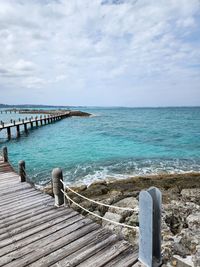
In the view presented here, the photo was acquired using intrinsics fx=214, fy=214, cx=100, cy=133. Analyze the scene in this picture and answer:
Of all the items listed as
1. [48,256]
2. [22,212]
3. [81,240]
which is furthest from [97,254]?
[22,212]

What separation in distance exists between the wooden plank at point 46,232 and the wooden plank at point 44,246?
126mm

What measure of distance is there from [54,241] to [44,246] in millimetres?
219

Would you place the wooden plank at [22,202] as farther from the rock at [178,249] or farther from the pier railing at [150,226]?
the pier railing at [150,226]

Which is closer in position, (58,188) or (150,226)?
(150,226)

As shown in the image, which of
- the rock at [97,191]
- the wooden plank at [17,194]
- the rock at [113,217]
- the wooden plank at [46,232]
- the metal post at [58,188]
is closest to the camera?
the wooden plank at [46,232]

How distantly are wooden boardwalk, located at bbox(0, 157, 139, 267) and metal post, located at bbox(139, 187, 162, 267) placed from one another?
0.31m

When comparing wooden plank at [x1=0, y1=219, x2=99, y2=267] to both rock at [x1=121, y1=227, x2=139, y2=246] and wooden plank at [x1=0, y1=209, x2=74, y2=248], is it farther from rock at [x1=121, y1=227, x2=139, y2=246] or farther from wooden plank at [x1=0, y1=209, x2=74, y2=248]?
rock at [x1=121, y1=227, x2=139, y2=246]

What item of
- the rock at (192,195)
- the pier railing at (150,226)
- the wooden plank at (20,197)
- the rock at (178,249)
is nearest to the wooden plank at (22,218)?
the wooden plank at (20,197)

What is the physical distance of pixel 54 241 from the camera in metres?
4.28

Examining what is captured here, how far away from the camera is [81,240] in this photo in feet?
14.0

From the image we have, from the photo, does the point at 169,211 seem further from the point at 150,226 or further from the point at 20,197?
the point at 20,197

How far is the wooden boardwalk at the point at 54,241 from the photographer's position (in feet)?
12.1

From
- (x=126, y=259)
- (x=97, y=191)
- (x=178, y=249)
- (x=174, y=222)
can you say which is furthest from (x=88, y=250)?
(x=97, y=191)

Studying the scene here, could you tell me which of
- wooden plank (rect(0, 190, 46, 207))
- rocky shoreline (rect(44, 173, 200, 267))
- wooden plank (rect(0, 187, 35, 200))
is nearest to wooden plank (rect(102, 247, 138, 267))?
rocky shoreline (rect(44, 173, 200, 267))
